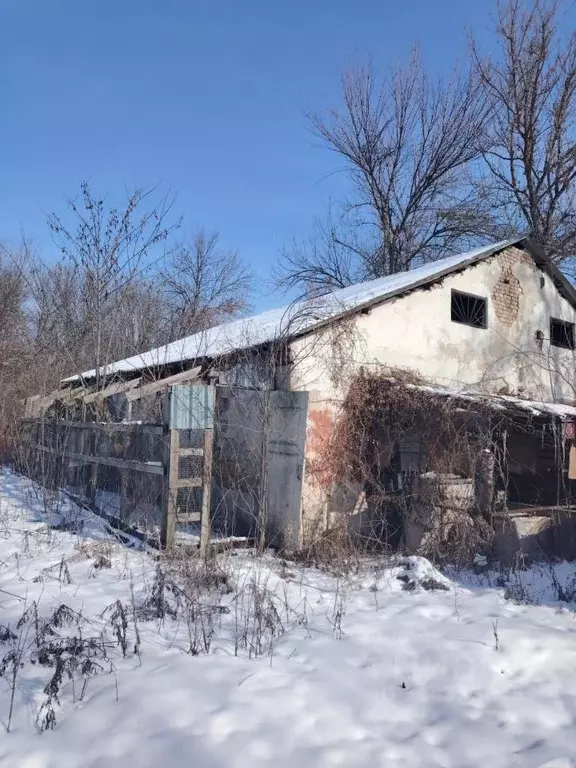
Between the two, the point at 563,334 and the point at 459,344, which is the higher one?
the point at 563,334

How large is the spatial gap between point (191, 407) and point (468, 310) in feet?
23.0

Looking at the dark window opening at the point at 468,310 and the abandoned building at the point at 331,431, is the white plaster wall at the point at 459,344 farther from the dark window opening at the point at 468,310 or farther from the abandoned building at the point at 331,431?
the dark window opening at the point at 468,310

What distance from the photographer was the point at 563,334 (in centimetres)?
1336

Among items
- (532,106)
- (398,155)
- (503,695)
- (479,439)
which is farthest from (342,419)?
(398,155)

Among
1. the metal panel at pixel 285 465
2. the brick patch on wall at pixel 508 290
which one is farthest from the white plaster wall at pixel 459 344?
the metal panel at pixel 285 465

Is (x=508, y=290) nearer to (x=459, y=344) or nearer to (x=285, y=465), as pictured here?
(x=459, y=344)

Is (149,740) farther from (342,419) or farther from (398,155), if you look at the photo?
(398,155)

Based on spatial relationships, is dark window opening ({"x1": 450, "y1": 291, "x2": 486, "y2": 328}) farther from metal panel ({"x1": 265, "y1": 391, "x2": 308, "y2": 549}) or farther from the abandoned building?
metal panel ({"x1": 265, "y1": 391, "x2": 308, "y2": 549})

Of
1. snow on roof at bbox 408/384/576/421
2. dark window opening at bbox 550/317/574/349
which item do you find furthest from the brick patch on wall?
snow on roof at bbox 408/384/576/421

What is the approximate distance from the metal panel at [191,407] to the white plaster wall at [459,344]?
5.85 feet

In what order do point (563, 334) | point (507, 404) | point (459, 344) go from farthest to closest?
point (563, 334) → point (459, 344) → point (507, 404)

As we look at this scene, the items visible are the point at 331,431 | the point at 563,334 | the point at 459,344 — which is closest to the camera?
the point at 331,431

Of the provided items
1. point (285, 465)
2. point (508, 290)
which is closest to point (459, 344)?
point (508, 290)

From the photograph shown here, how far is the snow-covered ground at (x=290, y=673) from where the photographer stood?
10.2 ft
